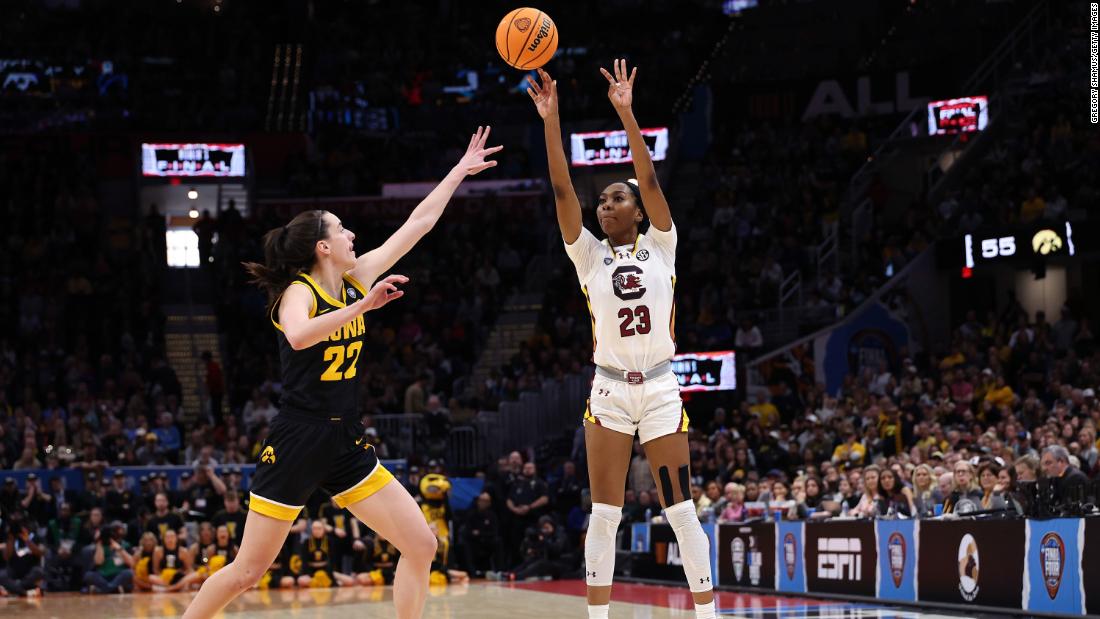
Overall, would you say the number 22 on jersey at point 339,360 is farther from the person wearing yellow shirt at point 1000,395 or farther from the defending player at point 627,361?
the person wearing yellow shirt at point 1000,395

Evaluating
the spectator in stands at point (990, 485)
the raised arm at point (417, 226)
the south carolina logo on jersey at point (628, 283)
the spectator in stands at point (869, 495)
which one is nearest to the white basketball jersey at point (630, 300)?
the south carolina logo on jersey at point (628, 283)

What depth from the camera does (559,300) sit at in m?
30.6

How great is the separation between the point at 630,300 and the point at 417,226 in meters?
1.34

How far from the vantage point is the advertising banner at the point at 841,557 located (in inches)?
568

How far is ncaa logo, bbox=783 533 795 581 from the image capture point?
1577 cm

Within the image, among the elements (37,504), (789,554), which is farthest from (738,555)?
(37,504)

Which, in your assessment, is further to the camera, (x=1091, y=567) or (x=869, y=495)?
(x=869, y=495)

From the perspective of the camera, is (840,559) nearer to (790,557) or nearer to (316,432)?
(790,557)

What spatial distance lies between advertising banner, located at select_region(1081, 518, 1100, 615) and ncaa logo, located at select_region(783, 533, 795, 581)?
472 centimetres

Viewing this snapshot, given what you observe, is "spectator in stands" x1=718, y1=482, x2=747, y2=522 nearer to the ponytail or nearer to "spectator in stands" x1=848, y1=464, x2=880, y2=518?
"spectator in stands" x1=848, y1=464, x2=880, y2=518

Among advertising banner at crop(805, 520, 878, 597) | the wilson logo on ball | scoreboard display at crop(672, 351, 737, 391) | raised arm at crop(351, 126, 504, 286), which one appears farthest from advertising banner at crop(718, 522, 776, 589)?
raised arm at crop(351, 126, 504, 286)

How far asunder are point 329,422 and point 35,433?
1853cm

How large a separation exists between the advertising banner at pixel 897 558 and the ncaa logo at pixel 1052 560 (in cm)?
175

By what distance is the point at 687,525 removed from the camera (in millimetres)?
7973
